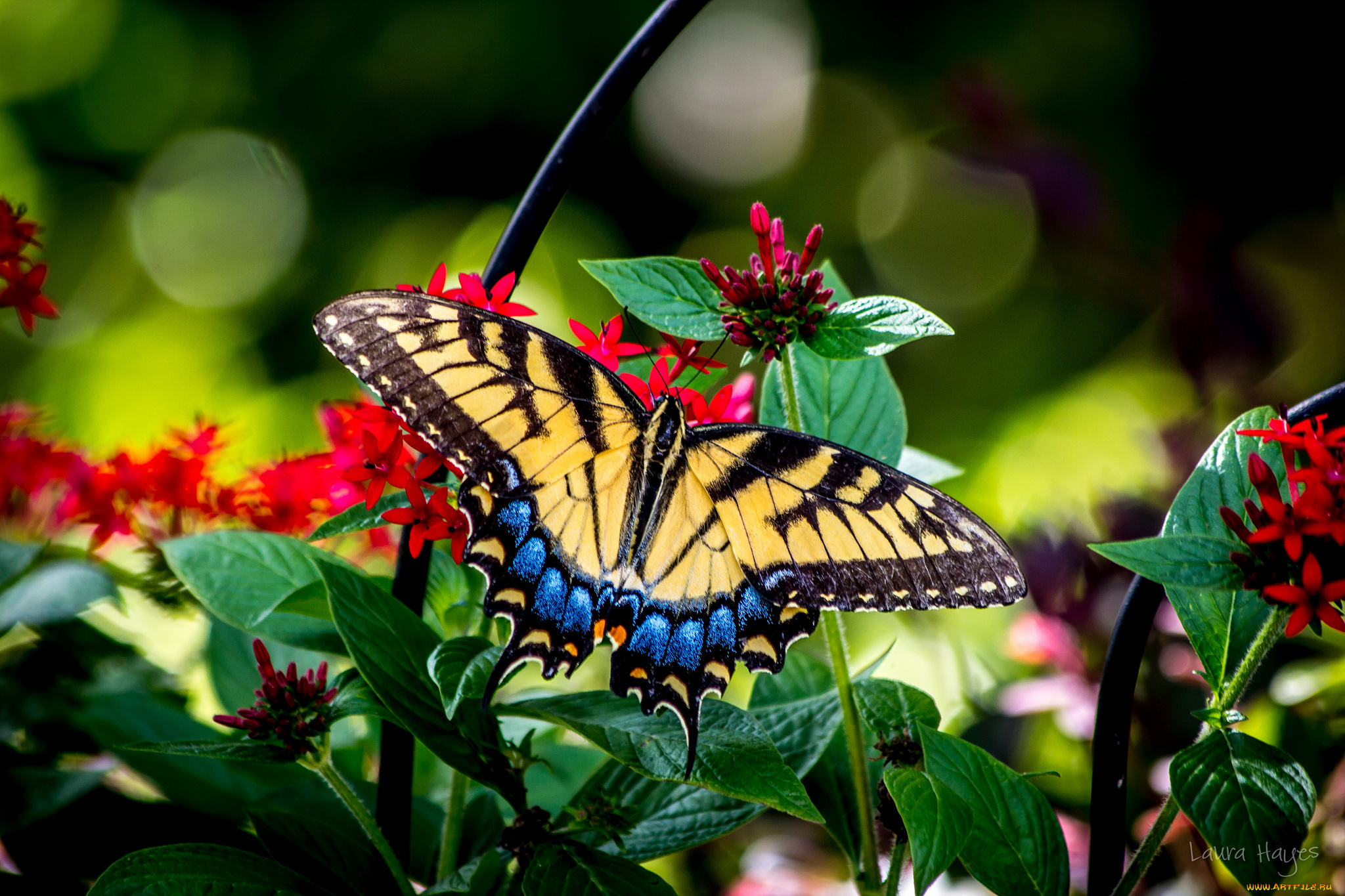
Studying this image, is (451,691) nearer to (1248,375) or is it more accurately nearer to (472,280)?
(472,280)

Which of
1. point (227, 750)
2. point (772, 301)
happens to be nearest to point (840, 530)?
point (772, 301)

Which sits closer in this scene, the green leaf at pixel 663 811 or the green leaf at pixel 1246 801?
the green leaf at pixel 1246 801

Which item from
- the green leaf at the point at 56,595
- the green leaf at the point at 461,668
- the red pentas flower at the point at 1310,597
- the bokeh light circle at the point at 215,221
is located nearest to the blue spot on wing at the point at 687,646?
the green leaf at the point at 461,668

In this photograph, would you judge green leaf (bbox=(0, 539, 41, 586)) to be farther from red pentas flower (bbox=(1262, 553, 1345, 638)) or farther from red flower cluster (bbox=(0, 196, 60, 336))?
red pentas flower (bbox=(1262, 553, 1345, 638))

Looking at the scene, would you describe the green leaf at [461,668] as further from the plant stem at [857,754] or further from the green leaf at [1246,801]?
the green leaf at [1246,801]

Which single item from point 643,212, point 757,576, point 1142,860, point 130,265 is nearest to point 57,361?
point 130,265

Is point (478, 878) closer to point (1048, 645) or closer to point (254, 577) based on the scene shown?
point (254, 577)
